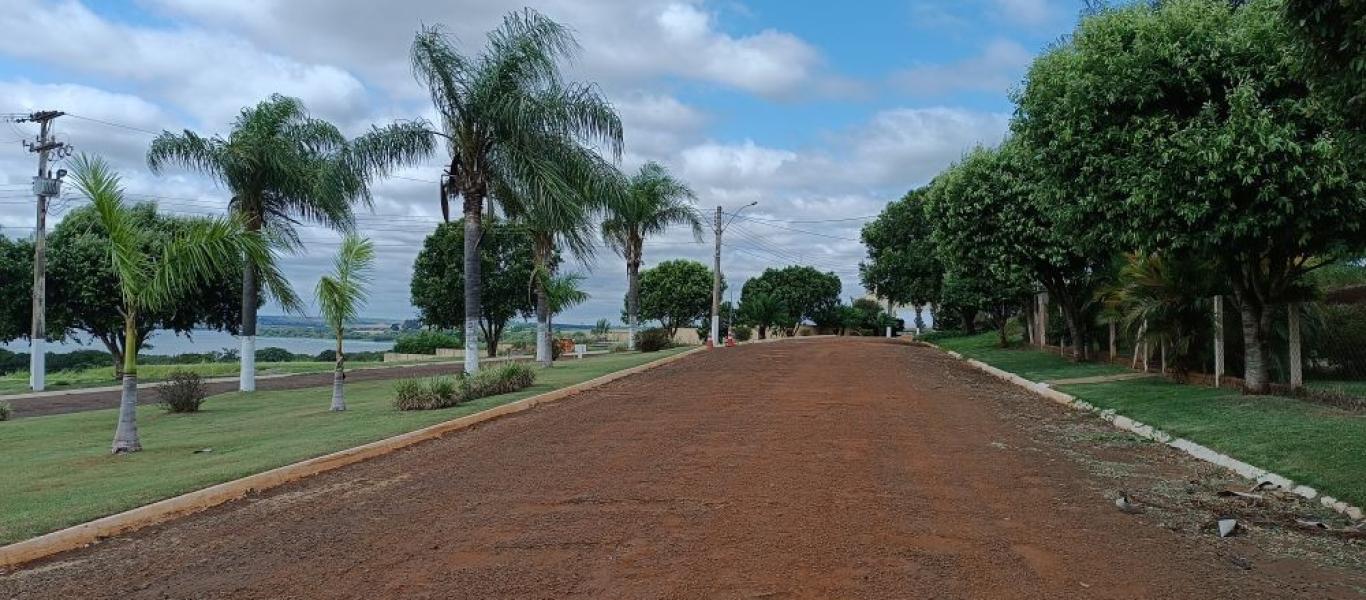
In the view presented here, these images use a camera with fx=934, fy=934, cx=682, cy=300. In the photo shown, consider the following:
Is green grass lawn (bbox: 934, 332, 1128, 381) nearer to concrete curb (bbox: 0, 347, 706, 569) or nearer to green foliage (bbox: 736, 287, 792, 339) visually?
concrete curb (bbox: 0, 347, 706, 569)

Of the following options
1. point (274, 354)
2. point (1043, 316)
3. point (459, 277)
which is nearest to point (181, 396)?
point (1043, 316)

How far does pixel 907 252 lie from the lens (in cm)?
4934

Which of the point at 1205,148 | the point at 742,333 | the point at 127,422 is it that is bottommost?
the point at 127,422

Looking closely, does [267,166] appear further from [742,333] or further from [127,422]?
[742,333]

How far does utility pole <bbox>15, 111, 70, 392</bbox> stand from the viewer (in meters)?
28.4

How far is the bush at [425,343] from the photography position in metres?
53.2

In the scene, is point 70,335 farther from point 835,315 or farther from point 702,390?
point 835,315

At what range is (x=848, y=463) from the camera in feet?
29.7

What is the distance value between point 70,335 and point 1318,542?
1657 inches

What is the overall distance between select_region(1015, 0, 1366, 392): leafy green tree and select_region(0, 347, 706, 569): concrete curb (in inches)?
389

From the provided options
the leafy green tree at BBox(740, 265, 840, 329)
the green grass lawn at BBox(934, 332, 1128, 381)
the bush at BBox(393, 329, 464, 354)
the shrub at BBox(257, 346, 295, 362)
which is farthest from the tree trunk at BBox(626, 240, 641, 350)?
the leafy green tree at BBox(740, 265, 840, 329)

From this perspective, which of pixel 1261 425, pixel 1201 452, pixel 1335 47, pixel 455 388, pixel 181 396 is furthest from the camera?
pixel 181 396

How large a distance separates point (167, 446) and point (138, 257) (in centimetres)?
265

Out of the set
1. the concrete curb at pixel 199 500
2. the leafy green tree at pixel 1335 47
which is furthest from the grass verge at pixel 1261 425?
the concrete curb at pixel 199 500
